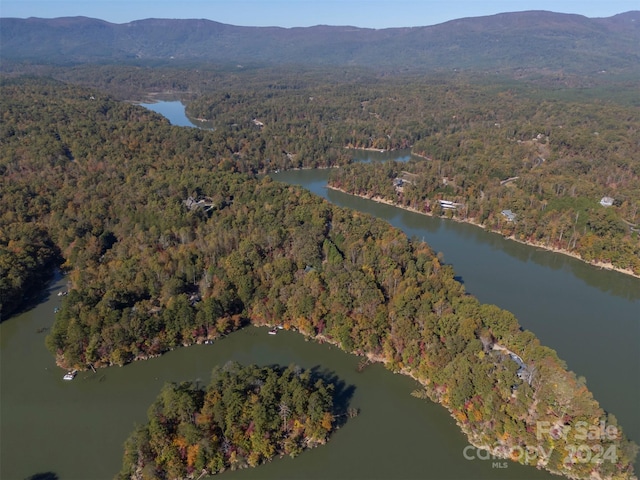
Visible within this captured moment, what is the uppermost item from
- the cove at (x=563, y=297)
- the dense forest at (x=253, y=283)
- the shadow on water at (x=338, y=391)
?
the dense forest at (x=253, y=283)

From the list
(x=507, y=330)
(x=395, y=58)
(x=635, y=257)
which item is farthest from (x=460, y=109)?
(x=395, y=58)

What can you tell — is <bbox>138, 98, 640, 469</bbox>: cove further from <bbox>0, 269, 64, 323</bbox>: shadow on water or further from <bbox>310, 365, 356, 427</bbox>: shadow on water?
<bbox>0, 269, 64, 323</bbox>: shadow on water

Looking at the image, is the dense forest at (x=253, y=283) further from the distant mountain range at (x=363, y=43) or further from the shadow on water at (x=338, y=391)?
the distant mountain range at (x=363, y=43)

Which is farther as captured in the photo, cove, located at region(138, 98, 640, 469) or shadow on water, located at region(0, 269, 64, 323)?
shadow on water, located at region(0, 269, 64, 323)

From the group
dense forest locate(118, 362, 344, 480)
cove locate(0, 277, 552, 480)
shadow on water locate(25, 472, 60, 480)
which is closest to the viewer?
dense forest locate(118, 362, 344, 480)

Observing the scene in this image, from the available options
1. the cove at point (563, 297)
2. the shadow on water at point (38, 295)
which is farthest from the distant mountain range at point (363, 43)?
the shadow on water at point (38, 295)

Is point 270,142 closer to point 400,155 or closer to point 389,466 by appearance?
point 400,155

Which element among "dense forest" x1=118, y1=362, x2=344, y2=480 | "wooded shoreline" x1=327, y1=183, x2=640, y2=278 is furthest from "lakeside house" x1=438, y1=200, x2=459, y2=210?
"dense forest" x1=118, y1=362, x2=344, y2=480
